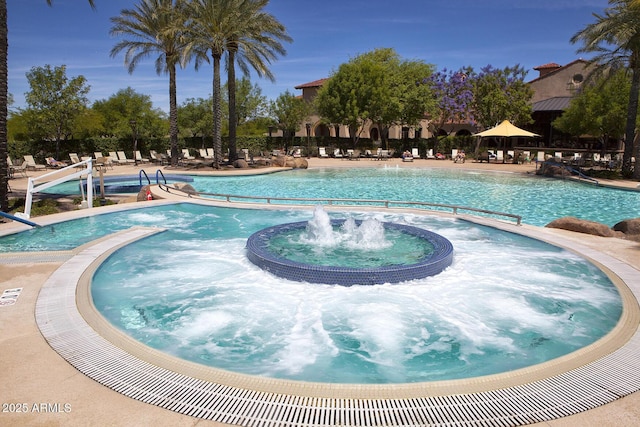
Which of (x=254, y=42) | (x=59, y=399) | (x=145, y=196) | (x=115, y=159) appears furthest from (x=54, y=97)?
(x=59, y=399)

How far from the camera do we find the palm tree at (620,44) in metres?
20.6

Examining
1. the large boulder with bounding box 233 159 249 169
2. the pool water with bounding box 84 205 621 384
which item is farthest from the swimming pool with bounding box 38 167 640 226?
the pool water with bounding box 84 205 621 384

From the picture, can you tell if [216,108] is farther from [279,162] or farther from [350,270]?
[350,270]

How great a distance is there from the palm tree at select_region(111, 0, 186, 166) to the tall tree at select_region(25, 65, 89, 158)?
562 centimetres

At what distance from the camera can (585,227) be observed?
1073 cm

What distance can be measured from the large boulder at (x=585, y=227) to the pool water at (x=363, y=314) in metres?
1.97

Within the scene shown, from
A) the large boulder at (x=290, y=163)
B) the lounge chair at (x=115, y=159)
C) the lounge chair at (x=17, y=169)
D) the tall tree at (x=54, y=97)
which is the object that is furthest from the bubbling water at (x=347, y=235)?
the tall tree at (x=54, y=97)

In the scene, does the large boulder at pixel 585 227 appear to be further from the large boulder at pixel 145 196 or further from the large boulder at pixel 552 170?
the large boulder at pixel 552 170

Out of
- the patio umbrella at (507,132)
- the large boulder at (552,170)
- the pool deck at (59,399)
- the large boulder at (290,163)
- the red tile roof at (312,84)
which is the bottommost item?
the pool deck at (59,399)

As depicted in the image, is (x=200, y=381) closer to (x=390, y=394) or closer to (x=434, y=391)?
(x=390, y=394)

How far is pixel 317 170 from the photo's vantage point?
94.4 feet

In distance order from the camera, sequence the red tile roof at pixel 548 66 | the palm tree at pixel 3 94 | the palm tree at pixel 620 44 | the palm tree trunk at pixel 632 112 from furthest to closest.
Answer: the red tile roof at pixel 548 66 < the palm tree trunk at pixel 632 112 < the palm tree at pixel 620 44 < the palm tree at pixel 3 94

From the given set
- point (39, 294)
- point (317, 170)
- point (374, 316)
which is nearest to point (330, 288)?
point (374, 316)

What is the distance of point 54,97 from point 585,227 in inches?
1255
